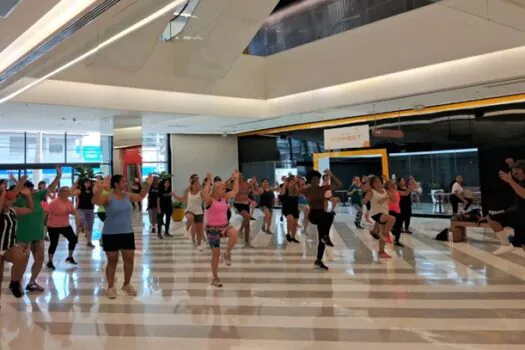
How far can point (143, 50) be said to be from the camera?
35.9ft

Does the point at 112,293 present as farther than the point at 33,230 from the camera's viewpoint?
No

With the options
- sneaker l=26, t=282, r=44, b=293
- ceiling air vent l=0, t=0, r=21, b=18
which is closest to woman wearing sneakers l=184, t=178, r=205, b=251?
sneaker l=26, t=282, r=44, b=293

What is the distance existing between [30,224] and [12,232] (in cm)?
85

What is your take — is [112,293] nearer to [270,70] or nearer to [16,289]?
[16,289]

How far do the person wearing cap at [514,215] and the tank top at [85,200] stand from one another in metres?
7.90

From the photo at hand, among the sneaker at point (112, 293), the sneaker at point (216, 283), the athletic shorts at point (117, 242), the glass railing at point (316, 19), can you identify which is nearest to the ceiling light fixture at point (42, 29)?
the athletic shorts at point (117, 242)

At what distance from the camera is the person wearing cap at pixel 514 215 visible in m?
5.92

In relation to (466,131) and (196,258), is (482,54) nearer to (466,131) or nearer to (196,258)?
(466,131)

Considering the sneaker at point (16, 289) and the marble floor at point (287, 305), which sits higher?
the sneaker at point (16, 289)

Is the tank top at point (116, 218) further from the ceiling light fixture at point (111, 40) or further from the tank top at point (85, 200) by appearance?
the tank top at point (85, 200)

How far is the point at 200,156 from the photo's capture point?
21.3 meters

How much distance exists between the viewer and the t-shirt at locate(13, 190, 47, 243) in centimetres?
567

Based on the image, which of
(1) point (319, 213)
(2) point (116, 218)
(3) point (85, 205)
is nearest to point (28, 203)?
(2) point (116, 218)

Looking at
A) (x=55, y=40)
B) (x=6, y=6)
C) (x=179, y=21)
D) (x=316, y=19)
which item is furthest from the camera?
(x=316, y=19)
